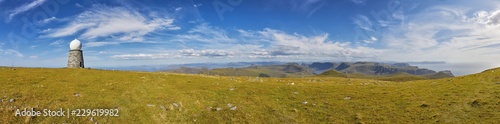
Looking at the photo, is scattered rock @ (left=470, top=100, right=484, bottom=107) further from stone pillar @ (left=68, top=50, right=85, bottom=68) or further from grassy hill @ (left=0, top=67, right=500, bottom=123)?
stone pillar @ (left=68, top=50, right=85, bottom=68)

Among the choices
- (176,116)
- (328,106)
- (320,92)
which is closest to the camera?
(176,116)

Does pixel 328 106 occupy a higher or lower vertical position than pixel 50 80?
lower

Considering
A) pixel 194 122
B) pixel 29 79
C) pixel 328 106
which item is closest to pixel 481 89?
pixel 328 106

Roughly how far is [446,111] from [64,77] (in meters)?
54.2

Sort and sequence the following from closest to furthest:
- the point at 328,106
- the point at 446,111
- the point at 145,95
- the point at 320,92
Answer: the point at 446,111, the point at 328,106, the point at 145,95, the point at 320,92

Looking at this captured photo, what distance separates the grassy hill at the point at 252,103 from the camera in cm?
2794

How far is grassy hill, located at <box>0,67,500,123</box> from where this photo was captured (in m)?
27.9

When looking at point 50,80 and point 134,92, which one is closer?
point 134,92

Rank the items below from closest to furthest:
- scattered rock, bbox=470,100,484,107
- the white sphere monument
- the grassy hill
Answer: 1. the grassy hill
2. scattered rock, bbox=470,100,484,107
3. the white sphere monument

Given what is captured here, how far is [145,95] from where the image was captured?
36.4 meters

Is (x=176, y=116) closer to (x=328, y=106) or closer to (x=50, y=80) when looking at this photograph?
(x=328, y=106)

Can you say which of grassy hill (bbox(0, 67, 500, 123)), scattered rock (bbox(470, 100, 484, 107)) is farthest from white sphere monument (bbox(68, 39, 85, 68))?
scattered rock (bbox(470, 100, 484, 107))

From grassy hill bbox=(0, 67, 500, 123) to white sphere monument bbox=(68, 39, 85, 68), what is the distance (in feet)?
90.9

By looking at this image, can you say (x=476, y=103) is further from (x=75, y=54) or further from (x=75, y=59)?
(x=75, y=54)
